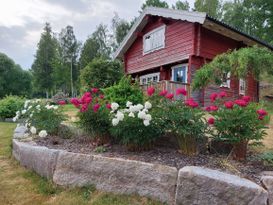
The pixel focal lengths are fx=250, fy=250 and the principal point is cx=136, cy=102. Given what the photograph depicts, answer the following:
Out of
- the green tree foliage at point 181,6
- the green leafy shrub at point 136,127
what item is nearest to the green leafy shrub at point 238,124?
the green leafy shrub at point 136,127

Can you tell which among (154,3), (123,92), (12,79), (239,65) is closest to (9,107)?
(123,92)

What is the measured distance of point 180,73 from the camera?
11398 millimetres

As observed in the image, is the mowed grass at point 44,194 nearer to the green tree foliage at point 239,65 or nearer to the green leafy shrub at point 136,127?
the green leafy shrub at point 136,127

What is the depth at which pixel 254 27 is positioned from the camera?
25609 mm

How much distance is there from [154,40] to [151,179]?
10.9m

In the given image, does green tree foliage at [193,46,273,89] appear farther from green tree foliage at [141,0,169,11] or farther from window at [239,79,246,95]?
green tree foliage at [141,0,169,11]

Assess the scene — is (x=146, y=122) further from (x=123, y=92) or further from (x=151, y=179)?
(x=123, y=92)

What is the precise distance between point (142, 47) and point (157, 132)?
11.1 m

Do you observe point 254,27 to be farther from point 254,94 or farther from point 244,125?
point 244,125

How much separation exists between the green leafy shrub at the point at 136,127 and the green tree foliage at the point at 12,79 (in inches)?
1476

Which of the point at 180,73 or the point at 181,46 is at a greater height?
the point at 181,46

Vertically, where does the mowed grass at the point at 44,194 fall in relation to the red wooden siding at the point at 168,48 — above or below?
below

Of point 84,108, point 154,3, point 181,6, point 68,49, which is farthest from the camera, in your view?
point 68,49

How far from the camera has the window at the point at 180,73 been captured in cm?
1109
